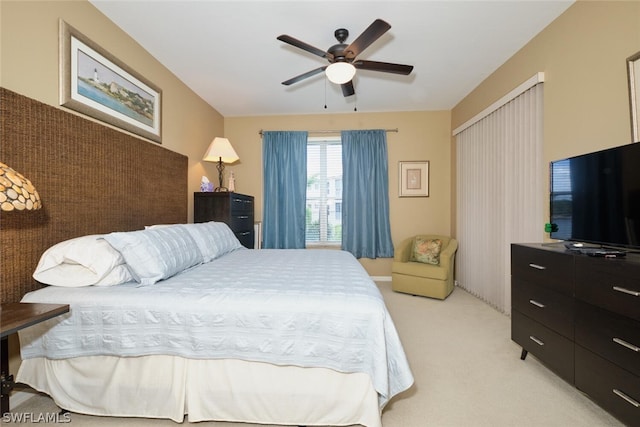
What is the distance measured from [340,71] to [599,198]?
1998 mm

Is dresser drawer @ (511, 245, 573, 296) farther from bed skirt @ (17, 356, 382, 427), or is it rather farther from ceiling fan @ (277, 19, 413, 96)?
ceiling fan @ (277, 19, 413, 96)

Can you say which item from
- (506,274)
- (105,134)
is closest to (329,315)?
(105,134)

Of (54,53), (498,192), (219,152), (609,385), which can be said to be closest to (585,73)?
(498,192)

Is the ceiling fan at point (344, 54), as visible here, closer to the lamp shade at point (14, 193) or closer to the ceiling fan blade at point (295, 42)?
the ceiling fan blade at point (295, 42)

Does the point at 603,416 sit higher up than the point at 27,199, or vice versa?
the point at 27,199

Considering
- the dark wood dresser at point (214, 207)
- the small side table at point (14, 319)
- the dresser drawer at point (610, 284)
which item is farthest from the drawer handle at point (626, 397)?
the dark wood dresser at point (214, 207)

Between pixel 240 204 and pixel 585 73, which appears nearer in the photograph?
pixel 585 73

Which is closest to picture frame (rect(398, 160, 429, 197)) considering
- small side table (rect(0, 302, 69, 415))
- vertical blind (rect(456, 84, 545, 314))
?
vertical blind (rect(456, 84, 545, 314))

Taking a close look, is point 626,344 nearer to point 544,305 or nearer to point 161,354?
point 544,305

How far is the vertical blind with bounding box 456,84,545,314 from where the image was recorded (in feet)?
8.74

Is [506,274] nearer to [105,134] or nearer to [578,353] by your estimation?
[578,353]

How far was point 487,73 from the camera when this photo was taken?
3340 millimetres

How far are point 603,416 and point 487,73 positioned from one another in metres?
3.37

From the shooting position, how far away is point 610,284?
1.43 m
